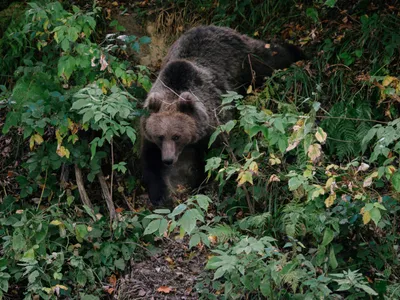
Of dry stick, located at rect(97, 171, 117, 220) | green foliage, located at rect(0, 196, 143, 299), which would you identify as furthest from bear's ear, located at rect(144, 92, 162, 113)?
green foliage, located at rect(0, 196, 143, 299)

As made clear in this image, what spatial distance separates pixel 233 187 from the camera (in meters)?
6.98

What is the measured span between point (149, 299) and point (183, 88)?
221 cm

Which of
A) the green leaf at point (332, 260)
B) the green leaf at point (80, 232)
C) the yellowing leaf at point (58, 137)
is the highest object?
the yellowing leaf at point (58, 137)

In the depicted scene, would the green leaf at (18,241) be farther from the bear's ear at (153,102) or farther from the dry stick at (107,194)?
the bear's ear at (153,102)

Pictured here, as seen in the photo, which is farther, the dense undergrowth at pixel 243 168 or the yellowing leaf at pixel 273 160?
the yellowing leaf at pixel 273 160

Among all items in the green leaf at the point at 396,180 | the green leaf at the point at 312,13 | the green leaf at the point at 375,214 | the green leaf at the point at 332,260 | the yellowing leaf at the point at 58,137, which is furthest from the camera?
the green leaf at the point at 312,13

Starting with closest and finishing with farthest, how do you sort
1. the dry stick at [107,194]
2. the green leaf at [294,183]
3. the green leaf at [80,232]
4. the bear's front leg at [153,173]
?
the green leaf at [294,183] → the green leaf at [80,232] → the dry stick at [107,194] → the bear's front leg at [153,173]

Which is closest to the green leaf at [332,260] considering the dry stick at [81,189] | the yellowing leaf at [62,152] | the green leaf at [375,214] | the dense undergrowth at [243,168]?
the dense undergrowth at [243,168]

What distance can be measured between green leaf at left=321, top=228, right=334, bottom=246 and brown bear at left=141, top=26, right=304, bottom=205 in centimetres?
191

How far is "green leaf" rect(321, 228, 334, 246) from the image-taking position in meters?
5.46

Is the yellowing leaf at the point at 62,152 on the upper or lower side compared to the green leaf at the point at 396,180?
lower

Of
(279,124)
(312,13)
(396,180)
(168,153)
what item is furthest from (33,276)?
(312,13)

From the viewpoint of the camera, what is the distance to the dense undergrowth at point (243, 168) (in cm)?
532

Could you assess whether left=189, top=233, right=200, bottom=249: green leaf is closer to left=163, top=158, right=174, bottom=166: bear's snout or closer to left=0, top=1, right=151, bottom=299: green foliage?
left=0, top=1, right=151, bottom=299: green foliage
